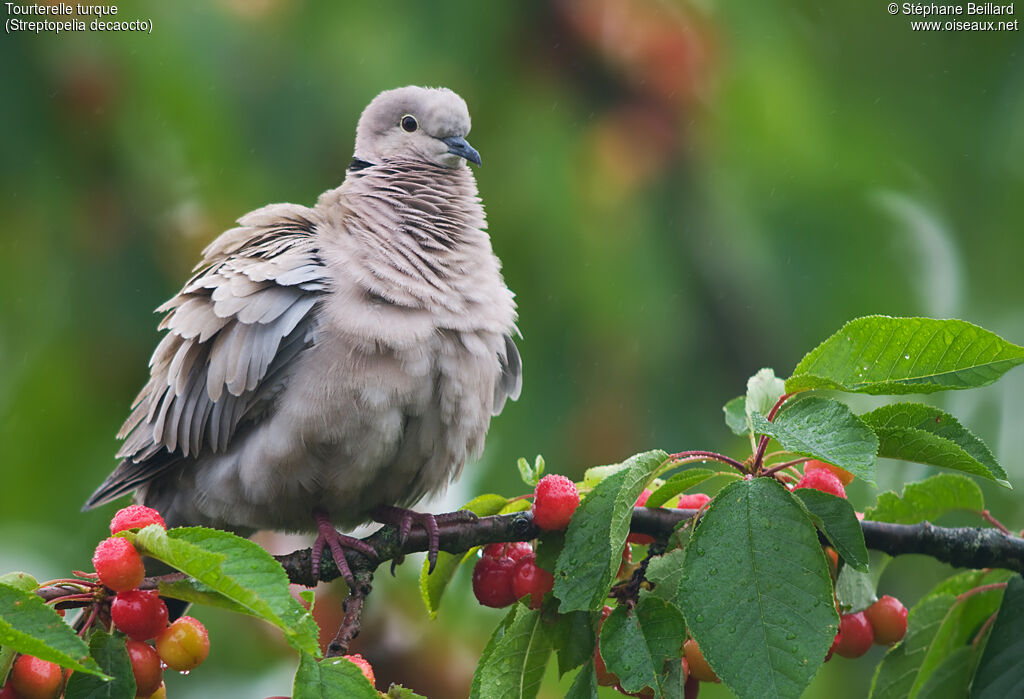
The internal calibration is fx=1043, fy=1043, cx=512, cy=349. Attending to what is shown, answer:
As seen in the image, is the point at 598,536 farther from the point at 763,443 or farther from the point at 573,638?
the point at 763,443

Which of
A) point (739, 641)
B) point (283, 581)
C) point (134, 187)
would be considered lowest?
point (739, 641)

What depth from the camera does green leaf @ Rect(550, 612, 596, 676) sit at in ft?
6.13

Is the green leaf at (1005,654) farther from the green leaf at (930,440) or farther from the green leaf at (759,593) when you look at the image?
the green leaf at (759,593)

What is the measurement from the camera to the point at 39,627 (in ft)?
4.78

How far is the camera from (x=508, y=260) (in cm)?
361

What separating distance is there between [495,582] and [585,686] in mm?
367

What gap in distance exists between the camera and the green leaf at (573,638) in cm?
187

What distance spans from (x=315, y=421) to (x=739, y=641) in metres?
1.50

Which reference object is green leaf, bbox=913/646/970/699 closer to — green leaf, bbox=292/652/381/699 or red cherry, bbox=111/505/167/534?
green leaf, bbox=292/652/381/699

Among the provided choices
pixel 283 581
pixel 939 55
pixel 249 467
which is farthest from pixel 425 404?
pixel 939 55

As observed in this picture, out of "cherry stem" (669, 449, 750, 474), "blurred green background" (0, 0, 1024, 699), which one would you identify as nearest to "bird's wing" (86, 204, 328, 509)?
"blurred green background" (0, 0, 1024, 699)

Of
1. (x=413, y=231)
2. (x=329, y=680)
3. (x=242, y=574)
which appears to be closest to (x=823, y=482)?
(x=329, y=680)

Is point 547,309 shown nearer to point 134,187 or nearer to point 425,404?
point 425,404

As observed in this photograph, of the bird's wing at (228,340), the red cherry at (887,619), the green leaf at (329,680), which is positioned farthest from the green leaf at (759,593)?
the bird's wing at (228,340)
